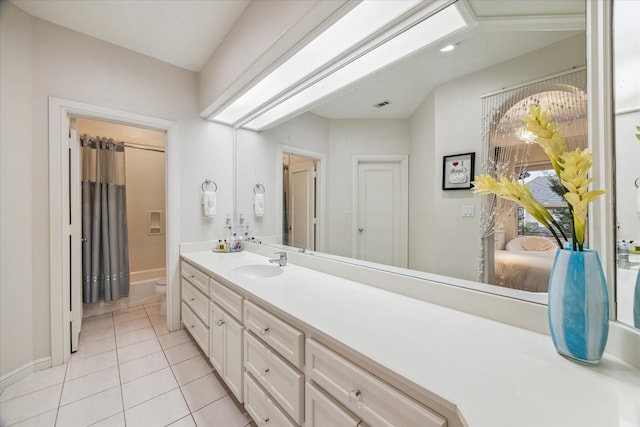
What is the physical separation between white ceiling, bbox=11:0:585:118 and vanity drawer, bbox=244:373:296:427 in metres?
1.56

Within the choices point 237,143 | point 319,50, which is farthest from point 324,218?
point 237,143

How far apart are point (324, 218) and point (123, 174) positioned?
2.81 m

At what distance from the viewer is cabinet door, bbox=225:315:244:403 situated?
4.61ft

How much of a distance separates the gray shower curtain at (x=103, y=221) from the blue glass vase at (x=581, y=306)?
151 inches

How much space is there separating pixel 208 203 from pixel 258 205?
52 cm

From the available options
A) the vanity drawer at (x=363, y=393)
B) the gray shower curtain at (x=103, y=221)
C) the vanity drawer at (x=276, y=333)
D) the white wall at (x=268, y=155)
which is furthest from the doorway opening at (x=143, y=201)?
the vanity drawer at (x=363, y=393)

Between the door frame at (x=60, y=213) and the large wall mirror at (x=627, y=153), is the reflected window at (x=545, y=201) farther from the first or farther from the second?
the door frame at (x=60, y=213)

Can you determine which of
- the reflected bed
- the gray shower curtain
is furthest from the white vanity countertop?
the gray shower curtain

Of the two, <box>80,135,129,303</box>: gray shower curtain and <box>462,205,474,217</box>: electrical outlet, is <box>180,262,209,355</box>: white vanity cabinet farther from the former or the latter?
<box>462,205,474,217</box>: electrical outlet

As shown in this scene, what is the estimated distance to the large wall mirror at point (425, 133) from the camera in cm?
92

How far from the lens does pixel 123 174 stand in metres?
3.07

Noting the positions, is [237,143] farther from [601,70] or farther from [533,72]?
[601,70]

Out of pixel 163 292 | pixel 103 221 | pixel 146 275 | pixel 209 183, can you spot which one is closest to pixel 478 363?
pixel 209 183

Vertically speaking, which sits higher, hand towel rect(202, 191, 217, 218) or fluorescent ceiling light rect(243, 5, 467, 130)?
fluorescent ceiling light rect(243, 5, 467, 130)
